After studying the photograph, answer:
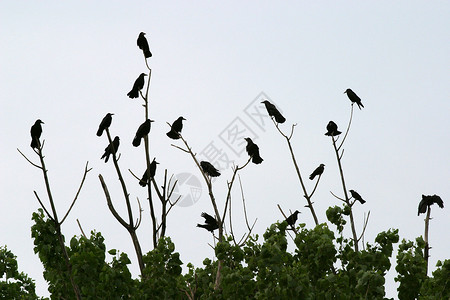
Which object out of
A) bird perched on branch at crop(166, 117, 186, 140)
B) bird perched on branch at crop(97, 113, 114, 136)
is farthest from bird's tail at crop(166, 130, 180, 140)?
bird perched on branch at crop(97, 113, 114, 136)

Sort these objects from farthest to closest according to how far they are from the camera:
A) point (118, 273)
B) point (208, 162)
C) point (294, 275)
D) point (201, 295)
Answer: point (208, 162) → point (201, 295) → point (118, 273) → point (294, 275)

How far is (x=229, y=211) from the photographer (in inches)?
326

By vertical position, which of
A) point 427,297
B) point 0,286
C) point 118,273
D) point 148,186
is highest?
point 148,186

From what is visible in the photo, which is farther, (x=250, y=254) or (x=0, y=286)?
(x=0, y=286)

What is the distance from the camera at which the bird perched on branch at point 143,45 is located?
30.2 ft

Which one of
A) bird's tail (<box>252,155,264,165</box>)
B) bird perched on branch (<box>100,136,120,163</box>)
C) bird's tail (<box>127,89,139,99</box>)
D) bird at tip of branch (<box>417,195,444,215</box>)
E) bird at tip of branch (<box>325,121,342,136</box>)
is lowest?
bird at tip of branch (<box>417,195,444,215</box>)

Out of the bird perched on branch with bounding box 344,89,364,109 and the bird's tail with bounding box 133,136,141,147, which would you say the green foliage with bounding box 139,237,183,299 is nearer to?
the bird's tail with bounding box 133,136,141,147

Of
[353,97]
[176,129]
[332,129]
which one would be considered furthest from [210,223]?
[353,97]

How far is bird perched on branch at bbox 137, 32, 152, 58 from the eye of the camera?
9203 mm

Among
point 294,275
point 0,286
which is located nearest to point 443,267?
point 294,275

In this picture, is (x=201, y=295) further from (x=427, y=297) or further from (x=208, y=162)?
(x=427, y=297)

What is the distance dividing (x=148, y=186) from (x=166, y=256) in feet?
4.44

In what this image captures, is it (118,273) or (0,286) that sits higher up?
(0,286)

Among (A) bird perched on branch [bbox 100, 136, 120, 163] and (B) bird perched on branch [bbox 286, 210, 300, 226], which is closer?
(A) bird perched on branch [bbox 100, 136, 120, 163]
